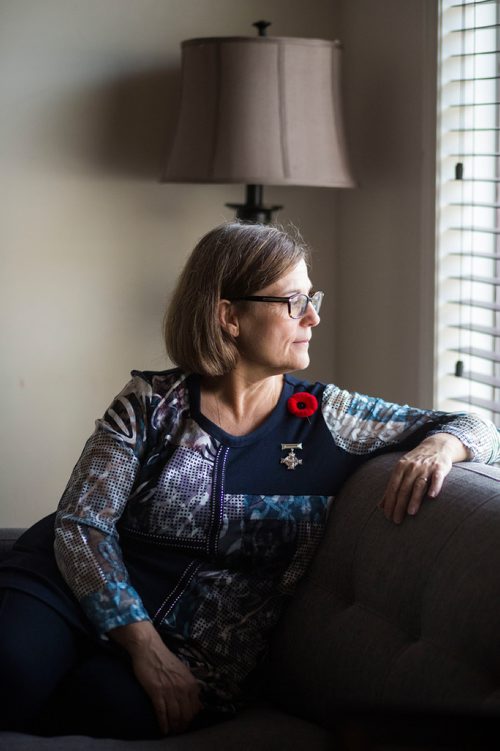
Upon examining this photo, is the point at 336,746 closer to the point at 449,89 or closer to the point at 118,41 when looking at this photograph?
the point at 449,89

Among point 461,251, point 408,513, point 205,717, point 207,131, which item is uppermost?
point 207,131

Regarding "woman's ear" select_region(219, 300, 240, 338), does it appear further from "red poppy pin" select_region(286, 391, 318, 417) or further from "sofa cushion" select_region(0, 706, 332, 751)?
"sofa cushion" select_region(0, 706, 332, 751)

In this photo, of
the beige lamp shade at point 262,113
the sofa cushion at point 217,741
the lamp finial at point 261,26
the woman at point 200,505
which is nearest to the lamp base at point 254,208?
the beige lamp shade at point 262,113

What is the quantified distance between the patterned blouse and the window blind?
2.27 ft

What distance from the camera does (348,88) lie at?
3.04m

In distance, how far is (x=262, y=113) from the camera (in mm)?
2615

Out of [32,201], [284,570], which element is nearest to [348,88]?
[32,201]

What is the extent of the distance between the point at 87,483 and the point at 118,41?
1.66 metres

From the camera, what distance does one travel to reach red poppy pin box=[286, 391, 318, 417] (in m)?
1.93

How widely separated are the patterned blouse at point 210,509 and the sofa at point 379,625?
6cm

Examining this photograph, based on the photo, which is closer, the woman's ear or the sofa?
the sofa

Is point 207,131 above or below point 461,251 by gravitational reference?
above

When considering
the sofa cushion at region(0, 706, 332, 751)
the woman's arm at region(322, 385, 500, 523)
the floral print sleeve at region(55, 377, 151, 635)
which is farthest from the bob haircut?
the sofa cushion at region(0, 706, 332, 751)

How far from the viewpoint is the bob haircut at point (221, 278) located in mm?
1891
